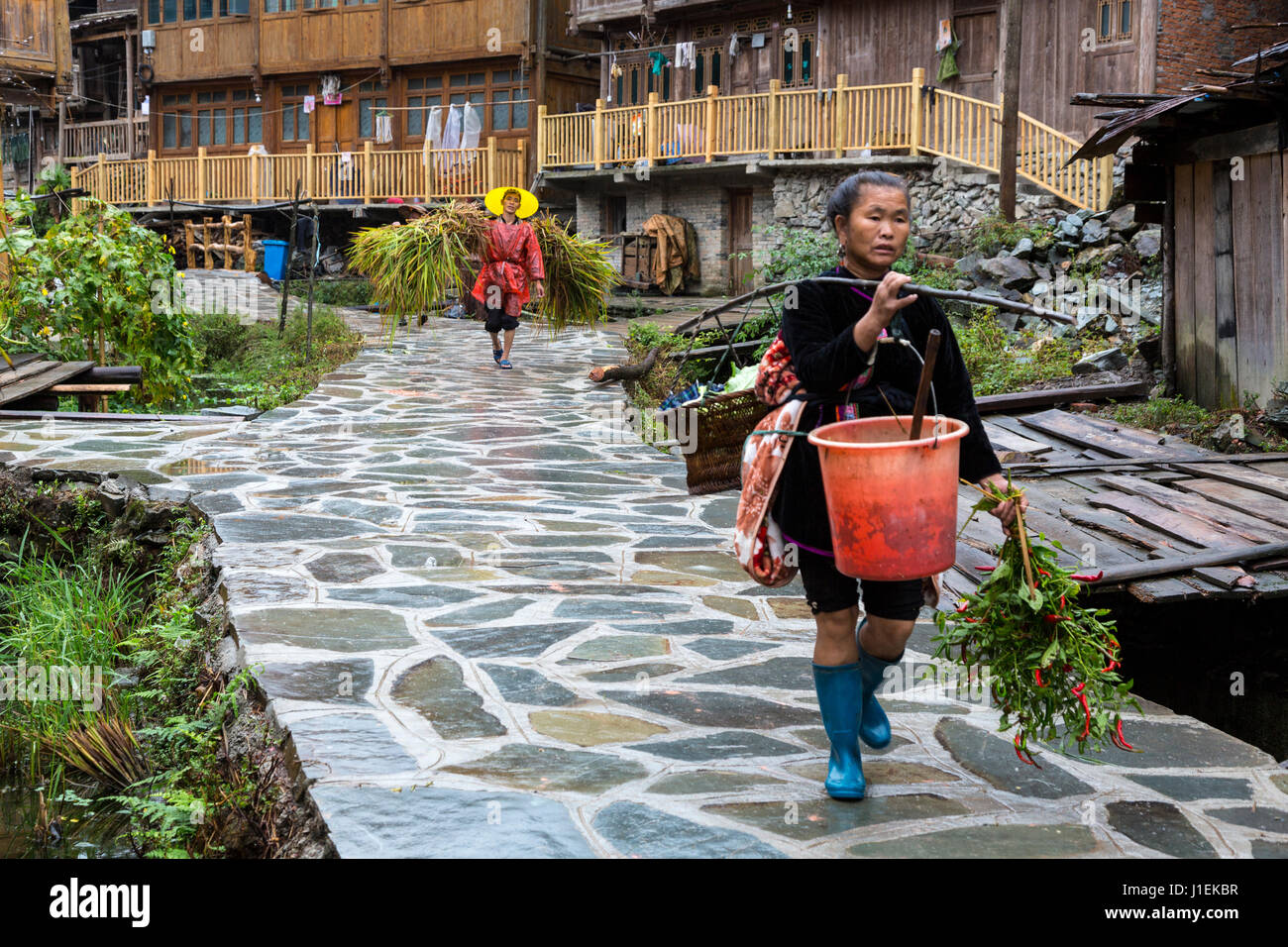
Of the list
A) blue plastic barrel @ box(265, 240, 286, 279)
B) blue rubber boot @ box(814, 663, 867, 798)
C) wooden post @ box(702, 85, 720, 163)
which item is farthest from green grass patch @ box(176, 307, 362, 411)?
blue rubber boot @ box(814, 663, 867, 798)

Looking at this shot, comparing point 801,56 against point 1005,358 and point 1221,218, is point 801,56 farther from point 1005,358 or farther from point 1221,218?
point 1221,218

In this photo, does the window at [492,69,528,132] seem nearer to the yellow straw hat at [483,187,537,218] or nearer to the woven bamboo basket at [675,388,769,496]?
the yellow straw hat at [483,187,537,218]

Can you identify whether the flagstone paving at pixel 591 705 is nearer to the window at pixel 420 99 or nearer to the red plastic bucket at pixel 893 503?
the red plastic bucket at pixel 893 503

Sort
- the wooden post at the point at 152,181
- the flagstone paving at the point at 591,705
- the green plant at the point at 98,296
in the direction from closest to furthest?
the flagstone paving at the point at 591,705
the green plant at the point at 98,296
the wooden post at the point at 152,181

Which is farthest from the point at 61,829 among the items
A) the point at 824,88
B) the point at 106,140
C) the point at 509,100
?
the point at 106,140

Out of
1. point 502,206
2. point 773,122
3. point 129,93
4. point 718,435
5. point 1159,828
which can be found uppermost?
point 129,93

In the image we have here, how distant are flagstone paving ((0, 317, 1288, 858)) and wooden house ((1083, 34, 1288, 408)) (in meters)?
4.43

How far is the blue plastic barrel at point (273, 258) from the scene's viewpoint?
942 inches

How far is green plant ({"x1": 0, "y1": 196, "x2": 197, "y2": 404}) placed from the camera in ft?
37.2

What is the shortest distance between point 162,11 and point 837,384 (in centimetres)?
3142

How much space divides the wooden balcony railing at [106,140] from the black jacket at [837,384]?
3073cm

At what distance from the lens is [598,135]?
23.4 meters

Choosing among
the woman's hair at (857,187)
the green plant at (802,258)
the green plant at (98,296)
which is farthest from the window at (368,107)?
the woman's hair at (857,187)
